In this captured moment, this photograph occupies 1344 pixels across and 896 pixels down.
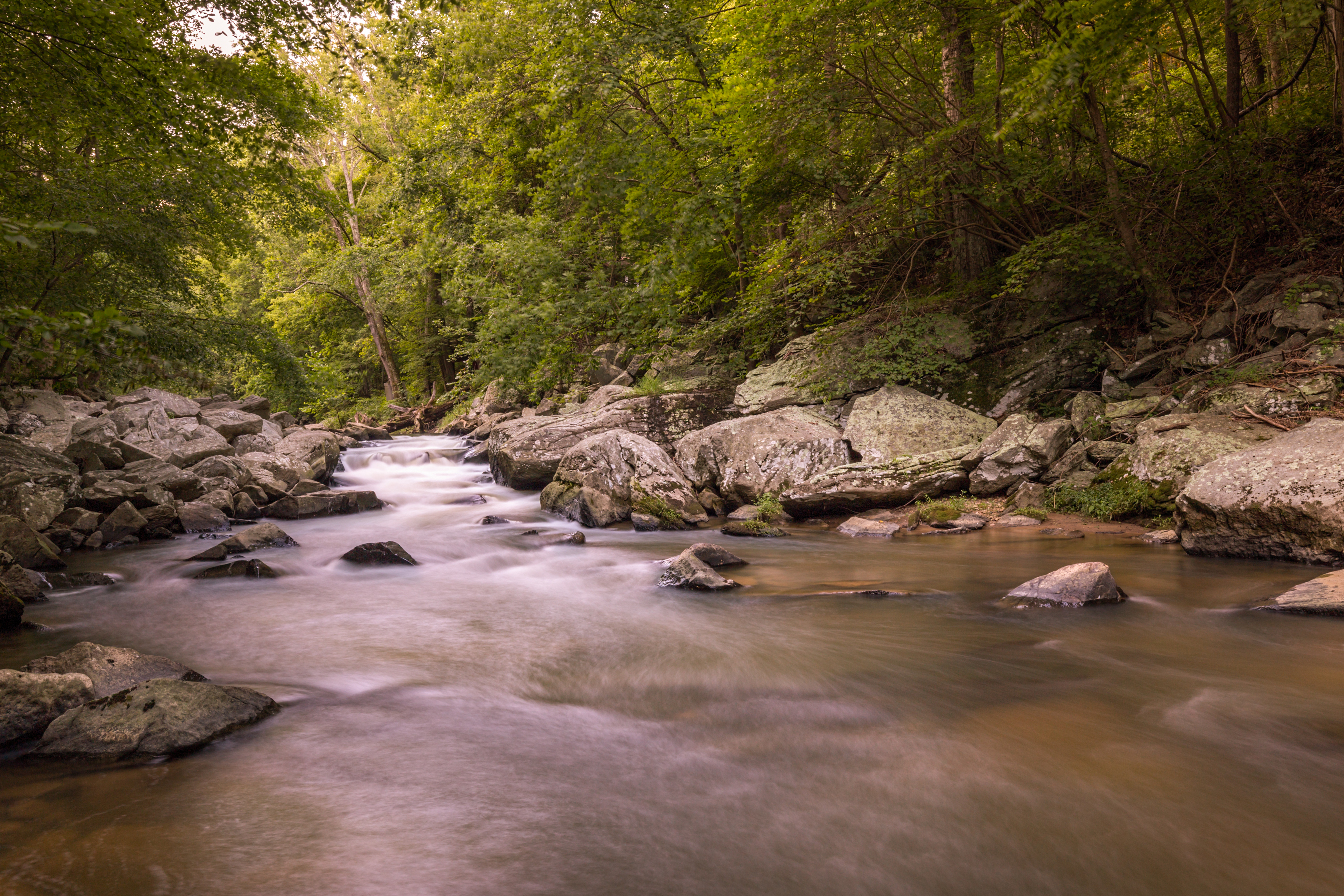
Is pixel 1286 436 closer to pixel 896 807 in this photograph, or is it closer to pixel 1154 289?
pixel 1154 289

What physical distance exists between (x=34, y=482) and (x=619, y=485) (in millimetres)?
7465

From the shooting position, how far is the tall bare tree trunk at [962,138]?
997 centimetres

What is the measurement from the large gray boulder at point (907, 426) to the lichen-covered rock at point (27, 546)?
950 cm

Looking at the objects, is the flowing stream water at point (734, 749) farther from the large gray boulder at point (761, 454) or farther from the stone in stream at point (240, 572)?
the large gray boulder at point (761, 454)

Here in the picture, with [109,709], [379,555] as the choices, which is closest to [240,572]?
[379,555]

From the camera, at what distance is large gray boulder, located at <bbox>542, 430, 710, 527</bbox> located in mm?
9992

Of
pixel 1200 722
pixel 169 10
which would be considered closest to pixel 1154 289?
pixel 1200 722

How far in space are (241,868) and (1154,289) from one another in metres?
11.4

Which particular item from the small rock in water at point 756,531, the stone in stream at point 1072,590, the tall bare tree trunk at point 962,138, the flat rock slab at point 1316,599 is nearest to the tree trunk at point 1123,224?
the tall bare tree trunk at point 962,138

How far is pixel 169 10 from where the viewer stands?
28.8ft

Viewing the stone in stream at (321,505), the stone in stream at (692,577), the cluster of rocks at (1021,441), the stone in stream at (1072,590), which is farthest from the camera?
the stone in stream at (321,505)

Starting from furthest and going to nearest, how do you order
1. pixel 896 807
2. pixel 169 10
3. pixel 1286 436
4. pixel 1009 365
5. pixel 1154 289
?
1. pixel 1009 365
2. pixel 1154 289
3. pixel 169 10
4. pixel 1286 436
5. pixel 896 807

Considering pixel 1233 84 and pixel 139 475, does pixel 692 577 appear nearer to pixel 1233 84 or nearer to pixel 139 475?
pixel 139 475

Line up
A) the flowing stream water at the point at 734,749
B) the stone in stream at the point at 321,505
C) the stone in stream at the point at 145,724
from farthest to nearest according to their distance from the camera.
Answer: the stone in stream at the point at 321,505 < the stone in stream at the point at 145,724 < the flowing stream water at the point at 734,749
